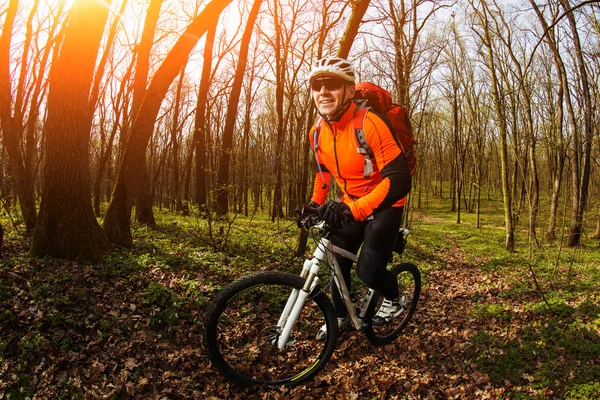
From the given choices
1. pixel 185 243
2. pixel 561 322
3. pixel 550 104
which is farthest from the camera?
pixel 550 104

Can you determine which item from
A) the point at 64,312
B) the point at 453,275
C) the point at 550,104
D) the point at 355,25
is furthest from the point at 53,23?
the point at 550,104

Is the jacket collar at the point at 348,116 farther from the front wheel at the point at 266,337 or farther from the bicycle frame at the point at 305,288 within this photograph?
the front wheel at the point at 266,337

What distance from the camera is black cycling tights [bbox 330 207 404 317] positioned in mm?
3098

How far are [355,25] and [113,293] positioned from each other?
5.49 meters

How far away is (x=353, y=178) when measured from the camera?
10.2 ft

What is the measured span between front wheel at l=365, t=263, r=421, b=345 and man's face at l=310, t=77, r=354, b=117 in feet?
6.24

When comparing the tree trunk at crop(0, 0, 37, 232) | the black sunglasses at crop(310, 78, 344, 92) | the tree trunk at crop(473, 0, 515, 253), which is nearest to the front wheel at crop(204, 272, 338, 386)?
the black sunglasses at crop(310, 78, 344, 92)

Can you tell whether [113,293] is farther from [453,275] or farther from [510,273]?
[510,273]

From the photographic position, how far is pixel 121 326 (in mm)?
3846

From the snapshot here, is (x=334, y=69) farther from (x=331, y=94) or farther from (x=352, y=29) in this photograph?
(x=352, y=29)

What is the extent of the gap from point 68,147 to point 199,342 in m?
3.78

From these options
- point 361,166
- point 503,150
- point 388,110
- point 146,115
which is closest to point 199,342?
point 361,166

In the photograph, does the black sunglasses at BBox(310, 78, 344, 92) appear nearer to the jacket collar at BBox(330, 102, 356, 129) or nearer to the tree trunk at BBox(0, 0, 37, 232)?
the jacket collar at BBox(330, 102, 356, 129)

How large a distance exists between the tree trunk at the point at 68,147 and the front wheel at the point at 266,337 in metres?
3.45
